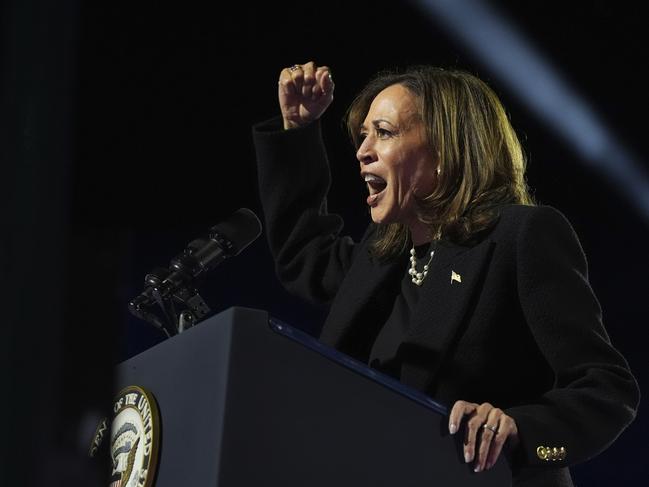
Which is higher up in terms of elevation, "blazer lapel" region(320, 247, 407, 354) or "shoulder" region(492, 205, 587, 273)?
"shoulder" region(492, 205, 587, 273)

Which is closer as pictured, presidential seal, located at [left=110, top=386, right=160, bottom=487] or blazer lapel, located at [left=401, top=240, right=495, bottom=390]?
presidential seal, located at [left=110, top=386, right=160, bottom=487]

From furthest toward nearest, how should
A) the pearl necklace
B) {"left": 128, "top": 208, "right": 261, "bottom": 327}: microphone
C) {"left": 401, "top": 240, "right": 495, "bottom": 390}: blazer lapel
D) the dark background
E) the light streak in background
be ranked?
the light streak in background
the dark background
the pearl necklace
{"left": 128, "top": 208, "right": 261, "bottom": 327}: microphone
{"left": 401, "top": 240, "right": 495, "bottom": 390}: blazer lapel

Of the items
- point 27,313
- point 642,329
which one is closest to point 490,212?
point 27,313

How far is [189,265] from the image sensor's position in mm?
1438

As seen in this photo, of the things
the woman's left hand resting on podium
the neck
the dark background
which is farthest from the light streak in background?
the woman's left hand resting on podium

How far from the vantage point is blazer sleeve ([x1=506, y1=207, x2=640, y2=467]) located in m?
1.16

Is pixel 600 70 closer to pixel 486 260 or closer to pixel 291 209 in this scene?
pixel 291 209

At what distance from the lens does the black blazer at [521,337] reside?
1.20 metres

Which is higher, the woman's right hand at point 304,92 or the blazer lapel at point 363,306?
the woman's right hand at point 304,92

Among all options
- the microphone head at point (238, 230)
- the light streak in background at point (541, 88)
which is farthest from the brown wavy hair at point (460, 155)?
the light streak in background at point (541, 88)

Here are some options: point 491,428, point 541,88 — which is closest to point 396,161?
point 491,428

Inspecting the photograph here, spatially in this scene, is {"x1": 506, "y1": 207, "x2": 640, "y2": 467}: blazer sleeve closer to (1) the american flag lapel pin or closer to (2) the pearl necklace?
(1) the american flag lapel pin

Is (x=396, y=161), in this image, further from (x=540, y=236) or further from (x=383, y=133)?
(x=540, y=236)

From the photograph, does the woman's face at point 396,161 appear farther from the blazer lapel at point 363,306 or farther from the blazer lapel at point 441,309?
the blazer lapel at point 441,309
